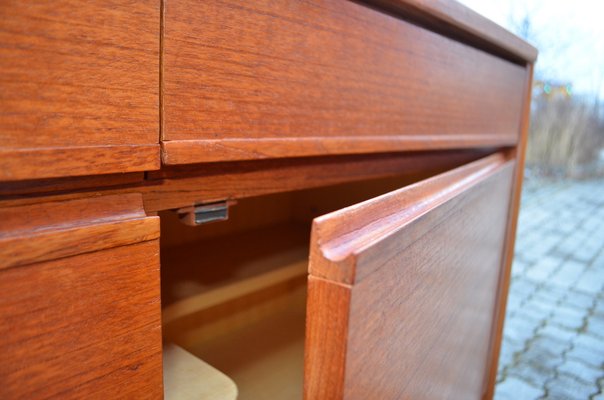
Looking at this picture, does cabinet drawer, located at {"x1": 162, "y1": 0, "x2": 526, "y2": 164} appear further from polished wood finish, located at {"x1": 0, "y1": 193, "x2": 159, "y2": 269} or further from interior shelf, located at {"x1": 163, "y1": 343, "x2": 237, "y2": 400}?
interior shelf, located at {"x1": 163, "y1": 343, "x2": 237, "y2": 400}

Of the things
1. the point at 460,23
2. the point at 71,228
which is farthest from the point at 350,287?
the point at 460,23

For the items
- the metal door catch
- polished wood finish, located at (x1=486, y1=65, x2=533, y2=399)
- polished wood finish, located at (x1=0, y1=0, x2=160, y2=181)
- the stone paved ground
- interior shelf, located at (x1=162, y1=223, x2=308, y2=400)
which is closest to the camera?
polished wood finish, located at (x1=0, y1=0, x2=160, y2=181)

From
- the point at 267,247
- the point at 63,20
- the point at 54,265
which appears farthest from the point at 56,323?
the point at 267,247

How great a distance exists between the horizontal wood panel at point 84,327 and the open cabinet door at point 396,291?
88 millimetres

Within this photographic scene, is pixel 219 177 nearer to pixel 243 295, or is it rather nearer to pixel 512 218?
pixel 243 295

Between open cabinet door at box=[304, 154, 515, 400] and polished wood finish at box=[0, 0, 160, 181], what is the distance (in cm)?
11

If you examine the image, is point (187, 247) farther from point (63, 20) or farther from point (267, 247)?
point (63, 20)

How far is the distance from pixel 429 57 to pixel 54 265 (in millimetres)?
410

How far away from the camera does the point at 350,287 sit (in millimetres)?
224

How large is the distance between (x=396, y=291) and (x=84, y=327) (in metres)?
0.16

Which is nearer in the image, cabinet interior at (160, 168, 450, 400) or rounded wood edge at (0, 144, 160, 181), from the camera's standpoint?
rounded wood edge at (0, 144, 160, 181)

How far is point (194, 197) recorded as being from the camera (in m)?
0.31

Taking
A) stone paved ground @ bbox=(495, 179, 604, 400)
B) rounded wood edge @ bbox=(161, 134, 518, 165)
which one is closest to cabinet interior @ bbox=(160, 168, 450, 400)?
rounded wood edge @ bbox=(161, 134, 518, 165)

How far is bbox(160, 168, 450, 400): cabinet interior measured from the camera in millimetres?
552
